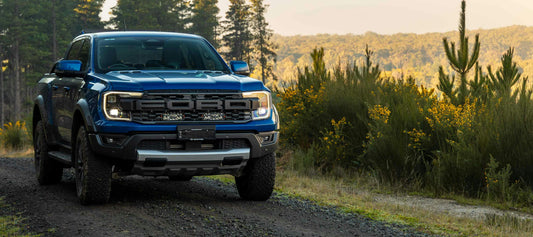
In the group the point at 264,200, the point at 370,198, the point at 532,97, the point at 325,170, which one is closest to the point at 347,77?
the point at 325,170

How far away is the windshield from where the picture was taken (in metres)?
7.96

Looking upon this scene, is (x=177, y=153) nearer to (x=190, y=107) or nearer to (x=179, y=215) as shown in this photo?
(x=190, y=107)

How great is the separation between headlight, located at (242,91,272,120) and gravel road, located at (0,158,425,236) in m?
1.14

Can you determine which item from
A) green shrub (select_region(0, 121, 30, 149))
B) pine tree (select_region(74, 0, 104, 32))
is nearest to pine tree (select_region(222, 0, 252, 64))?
pine tree (select_region(74, 0, 104, 32))

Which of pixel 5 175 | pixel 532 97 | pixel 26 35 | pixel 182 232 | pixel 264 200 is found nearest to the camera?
pixel 182 232

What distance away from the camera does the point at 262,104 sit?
735 cm

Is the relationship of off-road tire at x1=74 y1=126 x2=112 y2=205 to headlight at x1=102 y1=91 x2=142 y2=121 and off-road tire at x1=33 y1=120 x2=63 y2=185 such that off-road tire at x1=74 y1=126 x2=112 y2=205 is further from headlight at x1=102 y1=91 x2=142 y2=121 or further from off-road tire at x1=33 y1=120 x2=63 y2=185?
off-road tire at x1=33 y1=120 x2=63 y2=185

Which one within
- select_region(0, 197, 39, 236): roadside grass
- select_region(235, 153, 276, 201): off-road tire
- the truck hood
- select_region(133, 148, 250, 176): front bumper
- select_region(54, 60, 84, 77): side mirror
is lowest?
select_region(0, 197, 39, 236): roadside grass

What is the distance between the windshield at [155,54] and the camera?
796cm

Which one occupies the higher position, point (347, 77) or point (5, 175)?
point (347, 77)

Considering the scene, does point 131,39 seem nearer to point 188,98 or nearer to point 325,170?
point 188,98

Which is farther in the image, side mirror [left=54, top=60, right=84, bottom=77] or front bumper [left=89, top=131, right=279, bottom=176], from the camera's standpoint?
side mirror [left=54, top=60, right=84, bottom=77]

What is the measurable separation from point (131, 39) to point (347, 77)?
6444mm

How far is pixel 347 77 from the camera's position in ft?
44.8
